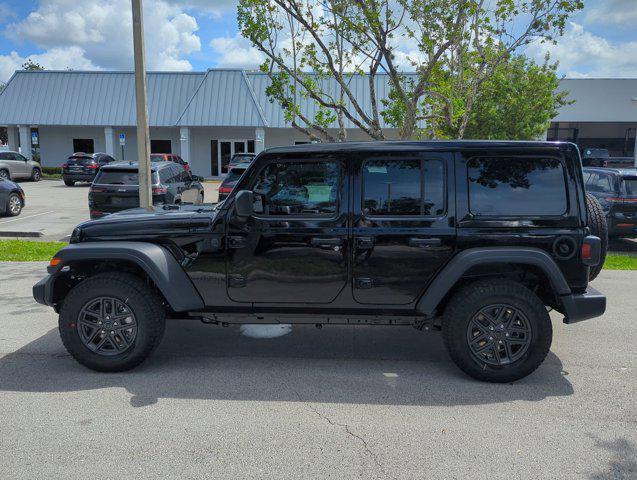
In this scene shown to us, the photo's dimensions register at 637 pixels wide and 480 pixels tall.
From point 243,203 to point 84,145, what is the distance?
117 ft

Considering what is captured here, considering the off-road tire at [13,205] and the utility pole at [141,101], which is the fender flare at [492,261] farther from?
the off-road tire at [13,205]

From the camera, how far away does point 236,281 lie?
4547 millimetres

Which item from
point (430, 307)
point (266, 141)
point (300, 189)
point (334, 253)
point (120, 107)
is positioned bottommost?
point (430, 307)

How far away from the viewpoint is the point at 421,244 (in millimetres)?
4414

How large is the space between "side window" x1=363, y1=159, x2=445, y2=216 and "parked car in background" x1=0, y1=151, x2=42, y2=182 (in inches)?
1094

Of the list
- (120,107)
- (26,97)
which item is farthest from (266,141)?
(26,97)

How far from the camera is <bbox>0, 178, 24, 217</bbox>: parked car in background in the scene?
14.7m

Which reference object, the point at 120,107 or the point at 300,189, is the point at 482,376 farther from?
the point at 120,107

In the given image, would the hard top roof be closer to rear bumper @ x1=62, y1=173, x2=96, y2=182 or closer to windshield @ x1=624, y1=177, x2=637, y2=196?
windshield @ x1=624, y1=177, x2=637, y2=196

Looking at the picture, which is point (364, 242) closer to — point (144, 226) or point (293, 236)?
point (293, 236)

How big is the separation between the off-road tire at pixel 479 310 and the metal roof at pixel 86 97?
30.8 metres

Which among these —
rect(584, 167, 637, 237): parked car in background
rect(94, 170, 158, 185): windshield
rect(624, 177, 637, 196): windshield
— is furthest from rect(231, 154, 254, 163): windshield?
rect(624, 177, 637, 196): windshield

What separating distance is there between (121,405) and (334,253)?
2039mm

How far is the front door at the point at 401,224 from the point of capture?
442 cm
